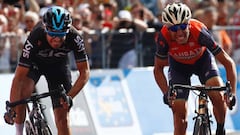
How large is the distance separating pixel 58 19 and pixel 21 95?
119 cm

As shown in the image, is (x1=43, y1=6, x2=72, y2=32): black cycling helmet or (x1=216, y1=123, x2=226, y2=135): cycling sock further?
(x1=216, y1=123, x2=226, y2=135): cycling sock

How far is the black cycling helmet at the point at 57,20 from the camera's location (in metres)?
9.33

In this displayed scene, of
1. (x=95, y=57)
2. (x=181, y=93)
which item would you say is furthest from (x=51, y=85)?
(x=95, y=57)

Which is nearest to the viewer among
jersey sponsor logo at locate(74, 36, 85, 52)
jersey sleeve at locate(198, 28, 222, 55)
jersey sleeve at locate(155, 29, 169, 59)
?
jersey sponsor logo at locate(74, 36, 85, 52)

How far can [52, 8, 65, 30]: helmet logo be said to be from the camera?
9320mm

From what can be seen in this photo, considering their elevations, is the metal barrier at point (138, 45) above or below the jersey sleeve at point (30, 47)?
below

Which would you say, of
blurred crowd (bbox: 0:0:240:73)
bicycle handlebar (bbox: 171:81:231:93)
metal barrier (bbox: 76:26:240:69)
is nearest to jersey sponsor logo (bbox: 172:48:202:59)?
bicycle handlebar (bbox: 171:81:231:93)

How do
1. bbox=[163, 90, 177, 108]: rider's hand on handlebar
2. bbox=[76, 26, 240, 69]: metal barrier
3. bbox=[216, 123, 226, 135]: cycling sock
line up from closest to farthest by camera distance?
bbox=[163, 90, 177, 108]: rider's hand on handlebar
bbox=[216, 123, 226, 135]: cycling sock
bbox=[76, 26, 240, 69]: metal barrier

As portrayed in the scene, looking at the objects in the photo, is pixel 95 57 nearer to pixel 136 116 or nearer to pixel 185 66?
pixel 136 116

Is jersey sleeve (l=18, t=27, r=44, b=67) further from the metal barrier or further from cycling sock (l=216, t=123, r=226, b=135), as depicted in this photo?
the metal barrier

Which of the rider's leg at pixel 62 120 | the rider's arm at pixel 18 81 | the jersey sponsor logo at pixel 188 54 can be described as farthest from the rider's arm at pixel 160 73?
the rider's arm at pixel 18 81

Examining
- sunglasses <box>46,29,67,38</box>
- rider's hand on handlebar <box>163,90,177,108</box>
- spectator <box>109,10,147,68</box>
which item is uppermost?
sunglasses <box>46,29,67,38</box>

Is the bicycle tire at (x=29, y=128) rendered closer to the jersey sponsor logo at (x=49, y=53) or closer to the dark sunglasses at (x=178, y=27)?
the jersey sponsor logo at (x=49, y=53)

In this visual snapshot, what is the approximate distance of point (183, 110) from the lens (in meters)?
9.99
